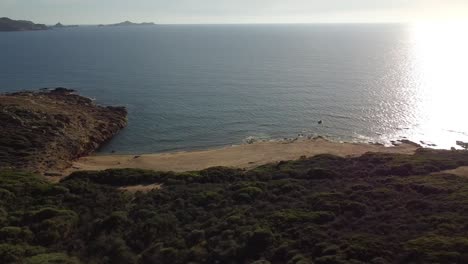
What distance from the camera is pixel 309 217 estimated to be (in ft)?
103

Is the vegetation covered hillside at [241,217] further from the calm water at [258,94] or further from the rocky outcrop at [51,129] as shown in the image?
the calm water at [258,94]

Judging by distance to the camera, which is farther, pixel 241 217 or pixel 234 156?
pixel 234 156

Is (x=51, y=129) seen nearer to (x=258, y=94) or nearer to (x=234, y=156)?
(x=234, y=156)

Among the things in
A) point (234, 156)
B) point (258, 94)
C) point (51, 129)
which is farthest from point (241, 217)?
point (258, 94)

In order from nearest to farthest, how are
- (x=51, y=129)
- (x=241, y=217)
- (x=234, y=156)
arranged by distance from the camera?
(x=241, y=217) → (x=234, y=156) → (x=51, y=129)

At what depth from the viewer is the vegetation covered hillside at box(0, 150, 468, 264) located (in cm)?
2623

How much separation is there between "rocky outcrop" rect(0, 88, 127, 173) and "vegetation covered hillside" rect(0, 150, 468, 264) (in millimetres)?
13752

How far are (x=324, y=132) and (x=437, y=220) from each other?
47.9 metres

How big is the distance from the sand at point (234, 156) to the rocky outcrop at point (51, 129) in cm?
368

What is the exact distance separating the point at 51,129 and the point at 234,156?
3013 cm

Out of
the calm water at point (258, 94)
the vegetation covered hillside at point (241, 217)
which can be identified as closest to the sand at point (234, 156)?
the calm water at point (258, 94)

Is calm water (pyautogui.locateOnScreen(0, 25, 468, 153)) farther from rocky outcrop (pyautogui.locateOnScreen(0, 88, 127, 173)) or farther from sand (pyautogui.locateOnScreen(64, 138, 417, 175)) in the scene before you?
sand (pyautogui.locateOnScreen(64, 138, 417, 175))

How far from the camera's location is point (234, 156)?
6269 cm

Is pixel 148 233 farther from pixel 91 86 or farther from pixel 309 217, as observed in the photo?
pixel 91 86
